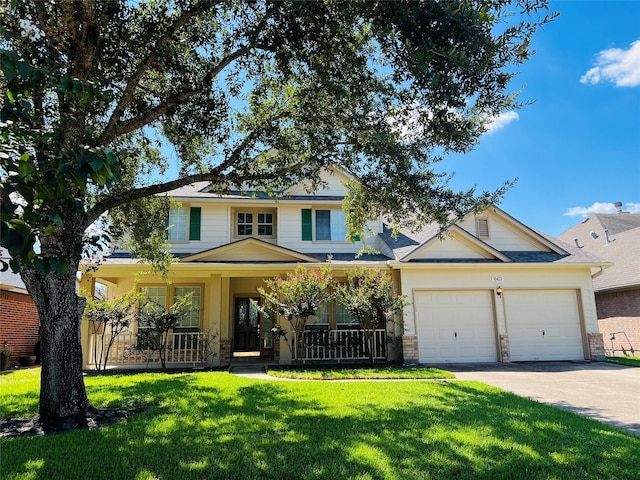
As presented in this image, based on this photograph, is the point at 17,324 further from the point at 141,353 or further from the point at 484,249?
the point at 484,249

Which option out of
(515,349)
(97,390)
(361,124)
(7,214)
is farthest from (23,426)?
(515,349)

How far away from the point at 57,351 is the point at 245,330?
38.9ft

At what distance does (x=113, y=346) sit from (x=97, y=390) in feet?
16.2

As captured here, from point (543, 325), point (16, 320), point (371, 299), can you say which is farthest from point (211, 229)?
point (543, 325)

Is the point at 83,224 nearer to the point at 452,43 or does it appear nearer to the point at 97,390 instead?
the point at 97,390

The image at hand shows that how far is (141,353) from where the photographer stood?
12570 mm

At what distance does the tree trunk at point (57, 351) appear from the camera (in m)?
5.50

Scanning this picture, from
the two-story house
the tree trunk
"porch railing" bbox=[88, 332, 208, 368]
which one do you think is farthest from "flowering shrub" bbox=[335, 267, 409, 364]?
the tree trunk

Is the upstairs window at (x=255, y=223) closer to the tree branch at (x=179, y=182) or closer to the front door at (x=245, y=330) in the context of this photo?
the front door at (x=245, y=330)

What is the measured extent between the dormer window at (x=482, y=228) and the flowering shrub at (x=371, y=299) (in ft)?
14.8

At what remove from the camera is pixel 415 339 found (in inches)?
495

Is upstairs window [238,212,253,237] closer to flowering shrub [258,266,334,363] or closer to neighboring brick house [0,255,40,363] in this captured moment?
flowering shrub [258,266,334,363]

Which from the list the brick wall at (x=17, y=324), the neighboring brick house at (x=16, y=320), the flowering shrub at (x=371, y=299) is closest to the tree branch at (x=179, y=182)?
the flowering shrub at (x=371, y=299)

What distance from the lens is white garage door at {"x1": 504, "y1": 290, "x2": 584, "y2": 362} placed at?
13.1m
